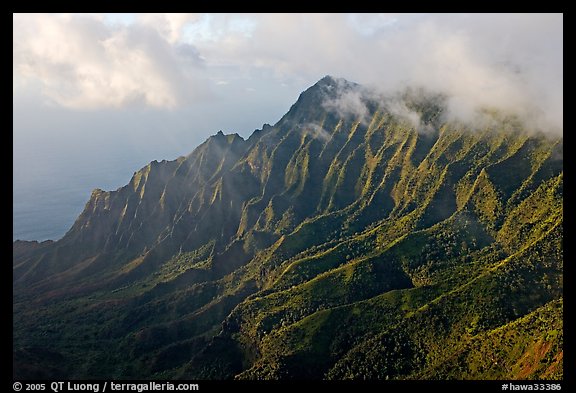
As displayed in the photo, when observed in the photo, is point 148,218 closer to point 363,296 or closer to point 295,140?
point 295,140

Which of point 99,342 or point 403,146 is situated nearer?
point 99,342

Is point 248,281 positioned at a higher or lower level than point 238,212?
lower

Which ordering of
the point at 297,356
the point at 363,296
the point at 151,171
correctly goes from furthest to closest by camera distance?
1. the point at 151,171
2. the point at 363,296
3. the point at 297,356

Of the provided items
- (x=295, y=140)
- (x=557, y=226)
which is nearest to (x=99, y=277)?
(x=295, y=140)

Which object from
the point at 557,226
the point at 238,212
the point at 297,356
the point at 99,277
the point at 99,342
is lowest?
the point at 297,356

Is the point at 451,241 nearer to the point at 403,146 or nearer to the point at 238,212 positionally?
the point at 403,146

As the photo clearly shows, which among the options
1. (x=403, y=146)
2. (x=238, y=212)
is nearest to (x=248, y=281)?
(x=238, y=212)

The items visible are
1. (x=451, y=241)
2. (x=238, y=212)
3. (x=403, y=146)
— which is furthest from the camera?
(x=238, y=212)
